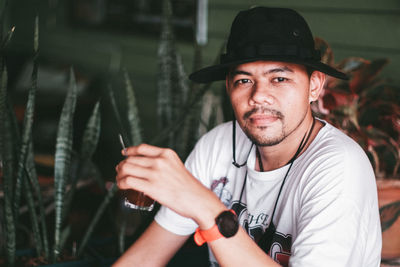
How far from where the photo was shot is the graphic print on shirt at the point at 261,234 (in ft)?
4.25

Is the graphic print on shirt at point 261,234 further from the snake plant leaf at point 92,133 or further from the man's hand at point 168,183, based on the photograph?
the snake plant leaf at point 92,133

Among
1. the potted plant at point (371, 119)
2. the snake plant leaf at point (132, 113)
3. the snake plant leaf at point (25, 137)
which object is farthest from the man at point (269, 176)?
the snake plant leaf at point (25, 137)

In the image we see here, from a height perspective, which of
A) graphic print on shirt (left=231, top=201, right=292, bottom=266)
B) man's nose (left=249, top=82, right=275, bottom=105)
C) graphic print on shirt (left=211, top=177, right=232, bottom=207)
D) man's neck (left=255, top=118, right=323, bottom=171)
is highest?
man's nose (left=249, top=82, right=275, bottom=105)

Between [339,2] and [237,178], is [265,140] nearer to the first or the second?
[237,178]

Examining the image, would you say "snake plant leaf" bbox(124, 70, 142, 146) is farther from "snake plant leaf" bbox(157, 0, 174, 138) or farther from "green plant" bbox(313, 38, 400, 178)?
"green plant" bbox(313, 38, 400, 178)

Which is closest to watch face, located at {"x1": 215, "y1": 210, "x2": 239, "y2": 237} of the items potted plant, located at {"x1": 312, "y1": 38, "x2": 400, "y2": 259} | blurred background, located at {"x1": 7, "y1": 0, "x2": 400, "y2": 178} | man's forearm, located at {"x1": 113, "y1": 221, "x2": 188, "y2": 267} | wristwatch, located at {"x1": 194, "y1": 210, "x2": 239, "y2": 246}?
wristwatch, located at {"x1": 194, "y1": 210, "x2": 239, "y2": 246}

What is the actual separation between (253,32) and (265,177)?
1.44ft

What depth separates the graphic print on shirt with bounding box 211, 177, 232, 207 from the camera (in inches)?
60.9

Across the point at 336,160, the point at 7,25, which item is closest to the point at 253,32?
the point at 336,160

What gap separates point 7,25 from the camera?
5.47m

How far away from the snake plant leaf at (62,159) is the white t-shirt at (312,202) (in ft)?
1.53

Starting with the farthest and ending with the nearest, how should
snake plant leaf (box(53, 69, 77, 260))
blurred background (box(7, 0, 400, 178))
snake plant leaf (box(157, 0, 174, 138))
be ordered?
blurred background (box(7, 0, 400, 178))
snake plant leaf (box(157, 0, 174, 138))
snake plant leaf (box(53, 69, 77, 260))

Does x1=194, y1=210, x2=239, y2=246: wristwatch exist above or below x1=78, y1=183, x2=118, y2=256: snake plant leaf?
above

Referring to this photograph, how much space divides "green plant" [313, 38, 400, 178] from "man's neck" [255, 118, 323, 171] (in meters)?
0.34
